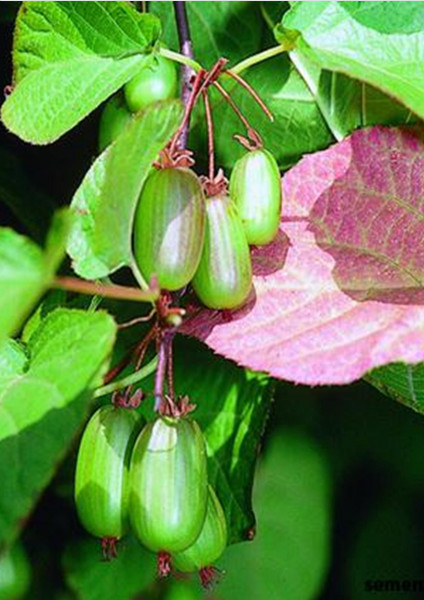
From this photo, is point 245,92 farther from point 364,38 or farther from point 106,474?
point 106,474

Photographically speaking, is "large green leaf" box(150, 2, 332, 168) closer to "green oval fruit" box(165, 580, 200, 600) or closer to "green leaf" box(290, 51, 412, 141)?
"green leaf" box(290, 51, 412, 141)

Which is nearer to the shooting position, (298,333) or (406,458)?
(298,333)

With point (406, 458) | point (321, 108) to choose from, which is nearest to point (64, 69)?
point (321, 108)

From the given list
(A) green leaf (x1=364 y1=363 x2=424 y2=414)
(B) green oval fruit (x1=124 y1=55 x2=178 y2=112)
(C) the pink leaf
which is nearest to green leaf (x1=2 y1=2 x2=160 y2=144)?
(B) green oval fruit (x1=124 y1=55 x2=178 y2=112)

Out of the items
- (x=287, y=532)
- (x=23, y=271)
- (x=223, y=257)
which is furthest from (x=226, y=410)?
(x=23, y=271)

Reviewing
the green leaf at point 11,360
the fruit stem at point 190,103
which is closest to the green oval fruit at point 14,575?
the green leaf at point 11,360

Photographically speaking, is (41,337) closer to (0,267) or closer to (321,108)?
(0,267)

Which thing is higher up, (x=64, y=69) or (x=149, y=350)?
(x=64, y=69)
